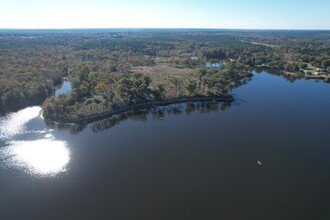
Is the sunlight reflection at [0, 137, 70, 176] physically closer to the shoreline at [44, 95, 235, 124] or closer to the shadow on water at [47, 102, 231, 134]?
the shadow on water at [47, 102, 231, 134]

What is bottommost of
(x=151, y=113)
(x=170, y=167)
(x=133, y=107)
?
(x=151, y=113)

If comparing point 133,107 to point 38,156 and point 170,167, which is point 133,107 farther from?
point 170,167

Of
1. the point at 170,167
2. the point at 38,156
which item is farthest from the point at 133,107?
the point at 170,167

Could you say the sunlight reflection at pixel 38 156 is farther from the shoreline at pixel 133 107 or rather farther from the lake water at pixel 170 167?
the shoreline at pixel 133 107

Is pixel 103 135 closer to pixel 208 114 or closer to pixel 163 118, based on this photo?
pixel 163 118

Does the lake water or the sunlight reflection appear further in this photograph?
the sunlight reflection

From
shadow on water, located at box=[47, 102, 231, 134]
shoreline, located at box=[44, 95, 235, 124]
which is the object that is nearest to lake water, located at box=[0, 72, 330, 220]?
shadow on water, located at box=[47, 102, 231, 134]

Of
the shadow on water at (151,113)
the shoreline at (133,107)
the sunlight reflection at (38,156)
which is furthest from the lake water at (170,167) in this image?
the shoreline at (133,107)
